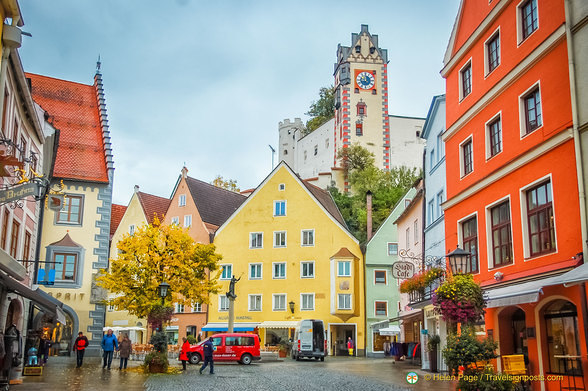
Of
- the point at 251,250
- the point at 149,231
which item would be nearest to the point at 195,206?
the point at 251,250

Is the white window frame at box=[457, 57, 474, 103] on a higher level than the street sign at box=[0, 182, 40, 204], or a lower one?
higher

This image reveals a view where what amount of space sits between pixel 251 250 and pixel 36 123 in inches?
1215

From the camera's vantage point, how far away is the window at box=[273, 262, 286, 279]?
51125mm

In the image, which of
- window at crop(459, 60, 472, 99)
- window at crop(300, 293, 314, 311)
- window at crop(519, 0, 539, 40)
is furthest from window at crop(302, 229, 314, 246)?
window at crop(519, 0, 539, 40)

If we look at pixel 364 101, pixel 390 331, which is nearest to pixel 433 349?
pixel 390 331

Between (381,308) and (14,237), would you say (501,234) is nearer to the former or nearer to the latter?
(14,237)

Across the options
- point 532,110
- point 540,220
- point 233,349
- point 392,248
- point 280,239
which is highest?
point 280,239

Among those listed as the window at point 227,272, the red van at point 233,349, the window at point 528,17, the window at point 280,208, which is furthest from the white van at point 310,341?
the window at point 528,17

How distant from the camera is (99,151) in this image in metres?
40.4

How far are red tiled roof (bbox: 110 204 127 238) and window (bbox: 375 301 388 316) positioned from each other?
89.3ft

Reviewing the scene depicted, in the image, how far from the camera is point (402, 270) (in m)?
25.8

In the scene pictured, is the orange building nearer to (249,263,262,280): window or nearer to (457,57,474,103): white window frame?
(457,57,474,103): white window frame

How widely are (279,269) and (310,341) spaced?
11.7m

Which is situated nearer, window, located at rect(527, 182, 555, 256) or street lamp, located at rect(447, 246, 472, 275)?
window, located at rect(527, 182, 555, 256)
